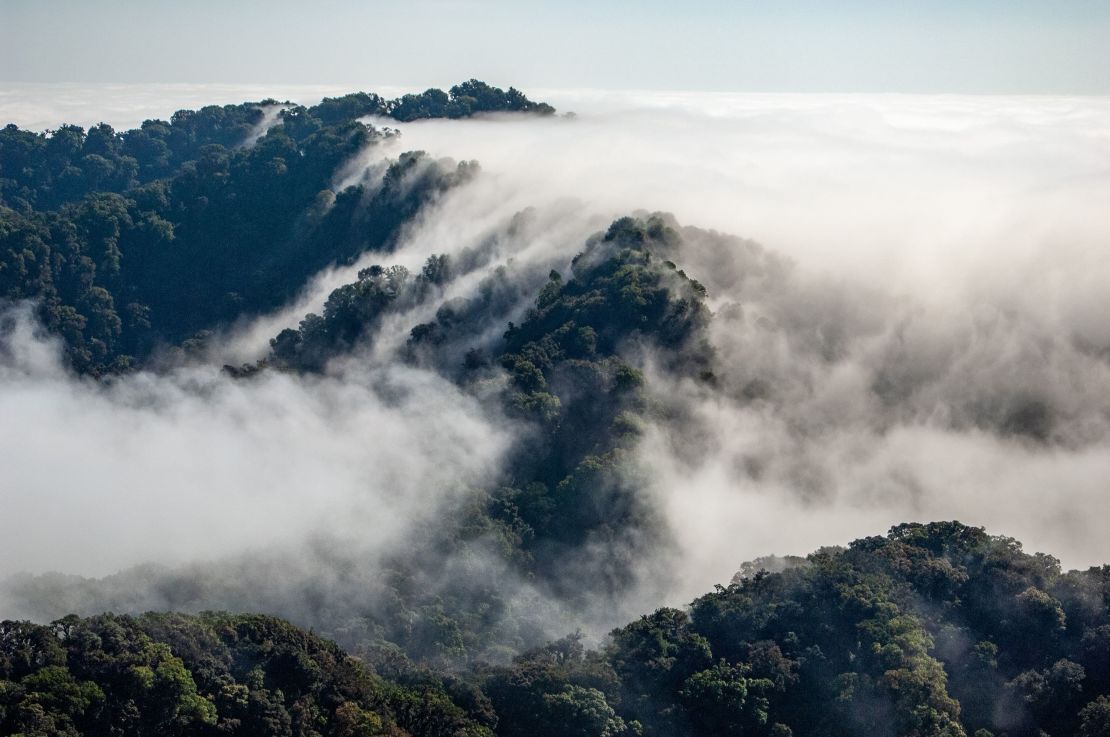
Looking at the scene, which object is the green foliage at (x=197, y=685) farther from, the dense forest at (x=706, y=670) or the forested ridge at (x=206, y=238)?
the forested ridge at (x=206, y=238)

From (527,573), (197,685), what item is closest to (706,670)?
(527,573)

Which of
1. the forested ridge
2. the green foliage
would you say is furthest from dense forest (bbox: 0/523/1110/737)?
the forested ridge

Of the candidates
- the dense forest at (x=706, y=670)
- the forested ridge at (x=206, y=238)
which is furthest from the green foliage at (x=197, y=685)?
the forested ridge at (x=206, y=238)

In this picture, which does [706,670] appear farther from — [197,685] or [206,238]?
[206,238]

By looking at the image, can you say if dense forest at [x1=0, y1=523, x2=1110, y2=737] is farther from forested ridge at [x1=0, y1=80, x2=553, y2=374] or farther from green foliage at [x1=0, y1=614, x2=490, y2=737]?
forested ridge at [x1=0, y1=80, x2=553, y2=374]

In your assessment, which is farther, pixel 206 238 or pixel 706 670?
pixel 206 238

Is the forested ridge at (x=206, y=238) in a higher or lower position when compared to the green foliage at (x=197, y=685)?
higher

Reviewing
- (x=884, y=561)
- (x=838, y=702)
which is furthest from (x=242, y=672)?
(x=884, y=561)

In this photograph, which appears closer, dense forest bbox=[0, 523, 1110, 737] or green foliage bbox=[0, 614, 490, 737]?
green foliage bbox=[0, 614, 490, 737]
